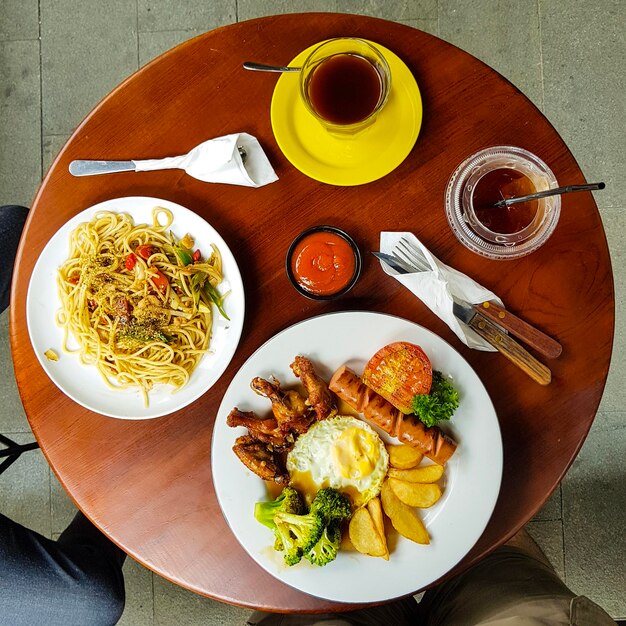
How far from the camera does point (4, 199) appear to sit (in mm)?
3232

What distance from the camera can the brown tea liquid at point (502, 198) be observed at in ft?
6.06

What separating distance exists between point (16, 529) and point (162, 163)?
159 cm

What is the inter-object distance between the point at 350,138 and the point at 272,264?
1.51ft

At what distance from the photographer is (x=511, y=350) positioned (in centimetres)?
190

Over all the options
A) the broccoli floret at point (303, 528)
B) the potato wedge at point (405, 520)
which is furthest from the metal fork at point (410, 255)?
the broccoli floret at point (303, 528)

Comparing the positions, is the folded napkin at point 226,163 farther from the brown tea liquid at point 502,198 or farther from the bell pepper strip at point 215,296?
the brown tea liquid at point 502,198

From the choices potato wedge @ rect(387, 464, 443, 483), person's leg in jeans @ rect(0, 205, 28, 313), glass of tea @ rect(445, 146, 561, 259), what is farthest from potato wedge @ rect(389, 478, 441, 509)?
person's leg in jeans @ rect(0, 205, 28, 313)

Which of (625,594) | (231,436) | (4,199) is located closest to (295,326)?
(231,436)

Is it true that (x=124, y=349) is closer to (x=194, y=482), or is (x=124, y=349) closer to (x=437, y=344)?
(x=194, y=482)

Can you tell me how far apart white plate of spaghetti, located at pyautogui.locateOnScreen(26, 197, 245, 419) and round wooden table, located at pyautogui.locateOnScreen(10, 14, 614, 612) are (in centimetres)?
8

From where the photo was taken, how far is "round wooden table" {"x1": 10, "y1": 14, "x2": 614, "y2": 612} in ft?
6.29

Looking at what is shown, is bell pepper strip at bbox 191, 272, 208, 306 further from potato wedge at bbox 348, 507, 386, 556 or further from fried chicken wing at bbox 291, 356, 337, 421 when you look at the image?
potato wedge at bbox 348, 507, 386, 556

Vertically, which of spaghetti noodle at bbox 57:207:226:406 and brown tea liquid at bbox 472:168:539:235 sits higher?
brown tea liquid at bbox 472:168:539:235

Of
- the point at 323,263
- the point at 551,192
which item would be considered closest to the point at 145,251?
the point at 323,263
